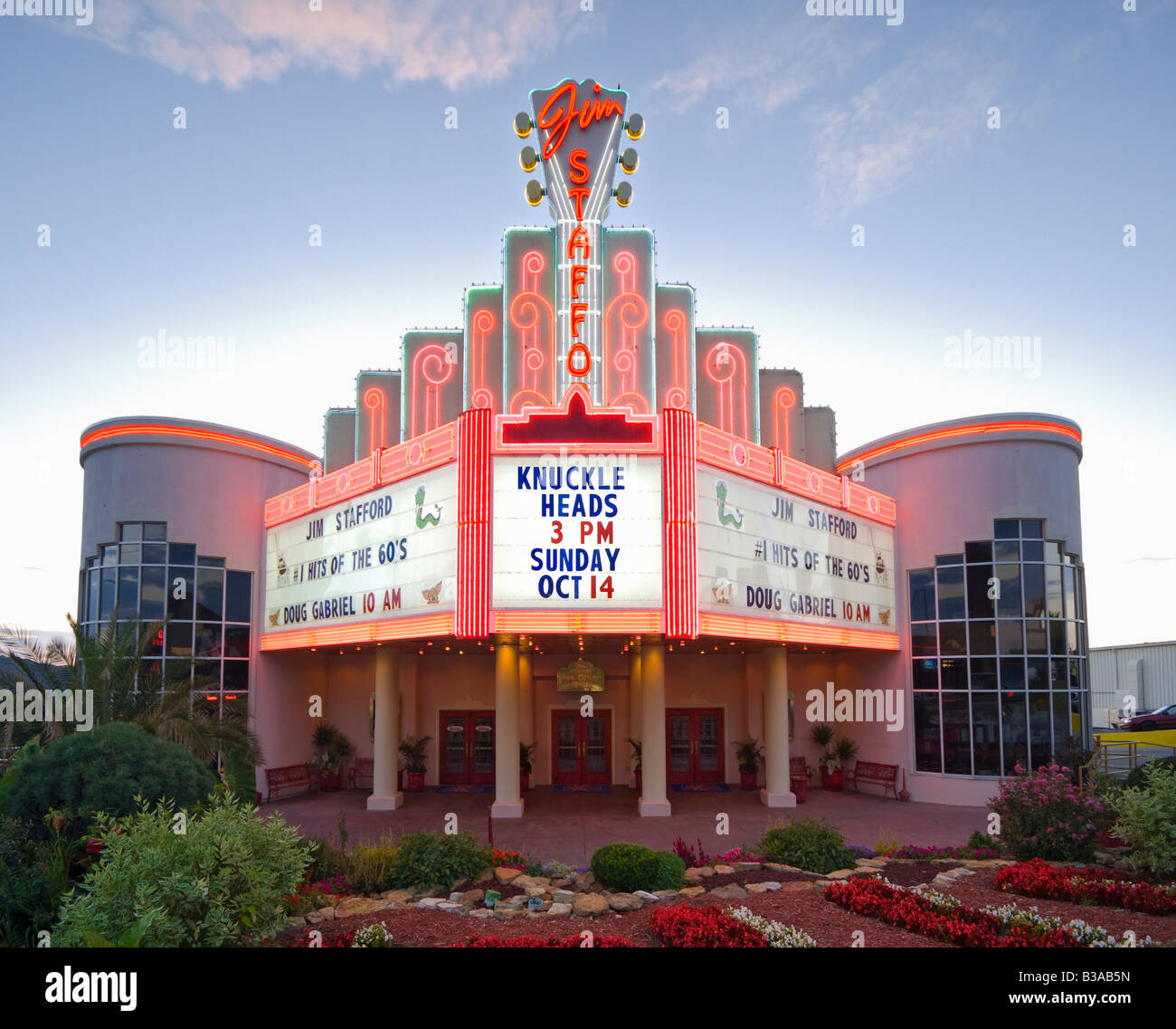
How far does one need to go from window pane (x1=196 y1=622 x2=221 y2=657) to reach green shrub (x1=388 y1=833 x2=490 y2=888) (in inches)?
528

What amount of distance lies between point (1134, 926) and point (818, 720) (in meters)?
17.5

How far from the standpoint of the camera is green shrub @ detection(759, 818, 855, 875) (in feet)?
46.8

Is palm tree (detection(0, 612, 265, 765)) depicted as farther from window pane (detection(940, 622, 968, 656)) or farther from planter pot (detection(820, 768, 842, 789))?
window pane (detection(940, 622, 968, 656))

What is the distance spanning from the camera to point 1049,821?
574 inches

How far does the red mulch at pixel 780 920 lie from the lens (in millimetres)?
10312

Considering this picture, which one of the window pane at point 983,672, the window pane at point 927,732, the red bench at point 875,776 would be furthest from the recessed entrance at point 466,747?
the window pane at point 983,672

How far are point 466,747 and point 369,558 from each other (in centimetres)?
835

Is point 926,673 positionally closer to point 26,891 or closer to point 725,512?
point 725,512

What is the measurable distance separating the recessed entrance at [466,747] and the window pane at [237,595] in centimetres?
680

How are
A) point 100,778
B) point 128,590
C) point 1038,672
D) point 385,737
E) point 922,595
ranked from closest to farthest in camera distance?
point 100,778, point 385,737, point 1038,672, point 128,590, point 922,595

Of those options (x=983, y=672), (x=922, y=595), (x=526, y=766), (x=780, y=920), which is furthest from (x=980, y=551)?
(x=780, y=920)

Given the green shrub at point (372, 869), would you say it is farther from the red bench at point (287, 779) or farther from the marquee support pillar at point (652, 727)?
the red bench at point (287, 779)

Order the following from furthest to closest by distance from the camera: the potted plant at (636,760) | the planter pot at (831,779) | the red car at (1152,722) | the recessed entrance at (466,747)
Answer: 1. the red car at (1152,722)
2. the recessed entrance at (466,747)
3. the planter pot at (831,779)
4. the potted plant at (636,760)
